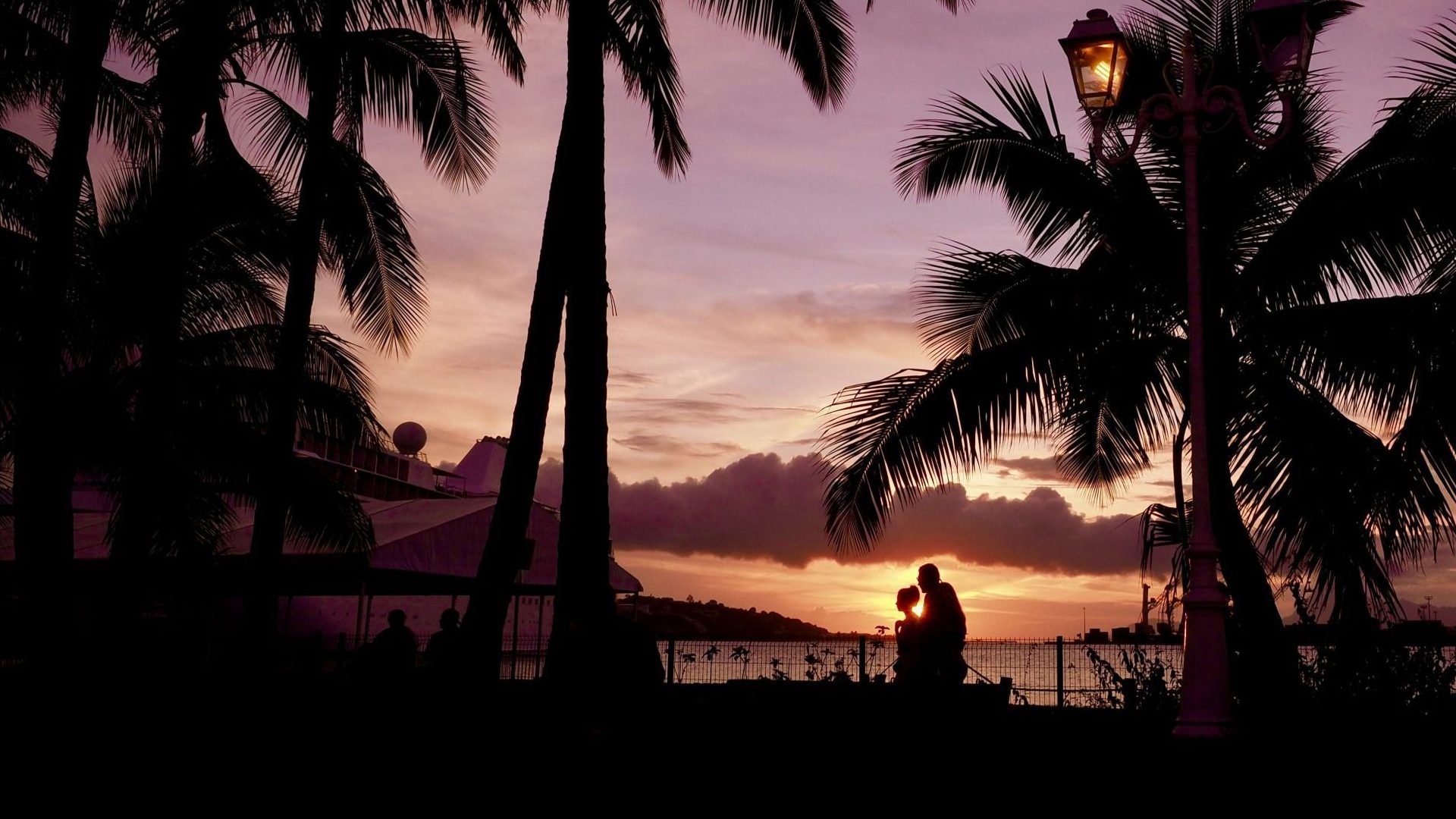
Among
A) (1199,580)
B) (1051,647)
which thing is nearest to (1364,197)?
(1199,580)

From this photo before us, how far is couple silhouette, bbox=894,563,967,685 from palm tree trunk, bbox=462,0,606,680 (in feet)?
12.4

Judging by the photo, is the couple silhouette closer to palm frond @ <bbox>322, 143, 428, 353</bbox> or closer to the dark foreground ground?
the dark foreground ground

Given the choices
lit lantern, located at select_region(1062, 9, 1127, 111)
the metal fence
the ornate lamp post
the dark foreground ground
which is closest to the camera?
the dark foreground ground

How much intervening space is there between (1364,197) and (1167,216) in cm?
187

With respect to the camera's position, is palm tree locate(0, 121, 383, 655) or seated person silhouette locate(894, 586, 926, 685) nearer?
seated person silhouette locate(894, 586, 926, 685)

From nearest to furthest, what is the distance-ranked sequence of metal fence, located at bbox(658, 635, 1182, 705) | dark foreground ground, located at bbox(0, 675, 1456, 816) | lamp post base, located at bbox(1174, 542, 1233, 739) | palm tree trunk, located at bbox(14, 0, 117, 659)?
dark foreground ground, located at bbox(0, 675, 1456, 816)
lamp post base, located at bbox(1174, 542, 1233, 739)
palm tree trunk, located at bbox(14, 0, 117, 659)
metal fence, located at bbox(658, 635, 1182, 705)

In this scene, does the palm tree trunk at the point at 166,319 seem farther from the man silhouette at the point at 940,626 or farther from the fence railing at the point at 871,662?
the man silhouette at the point at 940,626

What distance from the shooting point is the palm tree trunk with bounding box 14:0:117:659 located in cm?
1245

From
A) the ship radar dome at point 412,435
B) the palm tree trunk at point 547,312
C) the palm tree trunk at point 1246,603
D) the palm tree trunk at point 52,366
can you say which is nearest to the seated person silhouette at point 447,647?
the palm tree trunk at point 547,312

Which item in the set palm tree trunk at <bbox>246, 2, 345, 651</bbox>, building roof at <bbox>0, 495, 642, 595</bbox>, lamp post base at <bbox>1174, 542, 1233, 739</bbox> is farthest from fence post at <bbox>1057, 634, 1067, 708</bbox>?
palm tree trunk at <bbox>246, 2, 345, 651</bbox>

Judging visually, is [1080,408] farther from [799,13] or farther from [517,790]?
[517,790]

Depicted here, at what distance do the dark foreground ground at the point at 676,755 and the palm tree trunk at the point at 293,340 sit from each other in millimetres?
1219

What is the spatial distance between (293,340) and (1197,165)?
9778 mm

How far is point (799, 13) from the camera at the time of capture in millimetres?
13984
